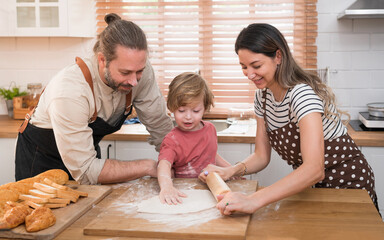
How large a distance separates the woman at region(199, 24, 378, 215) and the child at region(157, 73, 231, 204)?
178 millimetres

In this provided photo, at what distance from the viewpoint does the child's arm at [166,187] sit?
4.97 feet

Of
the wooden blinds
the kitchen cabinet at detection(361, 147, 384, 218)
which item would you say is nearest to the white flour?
the kitchen cabinet at detection(361, 147, 384, 218)

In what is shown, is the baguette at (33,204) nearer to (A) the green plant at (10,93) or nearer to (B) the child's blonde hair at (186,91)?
(B) the child's blonde hair at (186,91)

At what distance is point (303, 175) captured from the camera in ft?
4.92

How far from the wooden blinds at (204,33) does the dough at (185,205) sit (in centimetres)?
177

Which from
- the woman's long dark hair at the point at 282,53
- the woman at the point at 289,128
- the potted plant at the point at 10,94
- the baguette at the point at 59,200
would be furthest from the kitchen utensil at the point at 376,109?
the potted plant at the point at 10,94

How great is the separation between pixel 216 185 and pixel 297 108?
1.31ft

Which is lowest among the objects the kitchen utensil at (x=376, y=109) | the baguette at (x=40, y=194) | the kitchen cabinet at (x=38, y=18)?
the baguette at (x=40, y=194)

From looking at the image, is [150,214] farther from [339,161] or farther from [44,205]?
[339,161]

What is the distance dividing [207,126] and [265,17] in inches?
57.9

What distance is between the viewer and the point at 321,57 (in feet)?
10.6

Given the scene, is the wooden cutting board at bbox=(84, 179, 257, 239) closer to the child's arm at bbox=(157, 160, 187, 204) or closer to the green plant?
the child's arm at bbox=(157, 160, 187, 204)

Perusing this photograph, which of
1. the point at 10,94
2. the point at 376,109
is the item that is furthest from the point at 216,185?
the point at 10,94

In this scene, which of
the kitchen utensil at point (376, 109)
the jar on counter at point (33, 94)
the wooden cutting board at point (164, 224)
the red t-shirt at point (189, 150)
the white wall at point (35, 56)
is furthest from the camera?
the white wall at point (35, 56)
